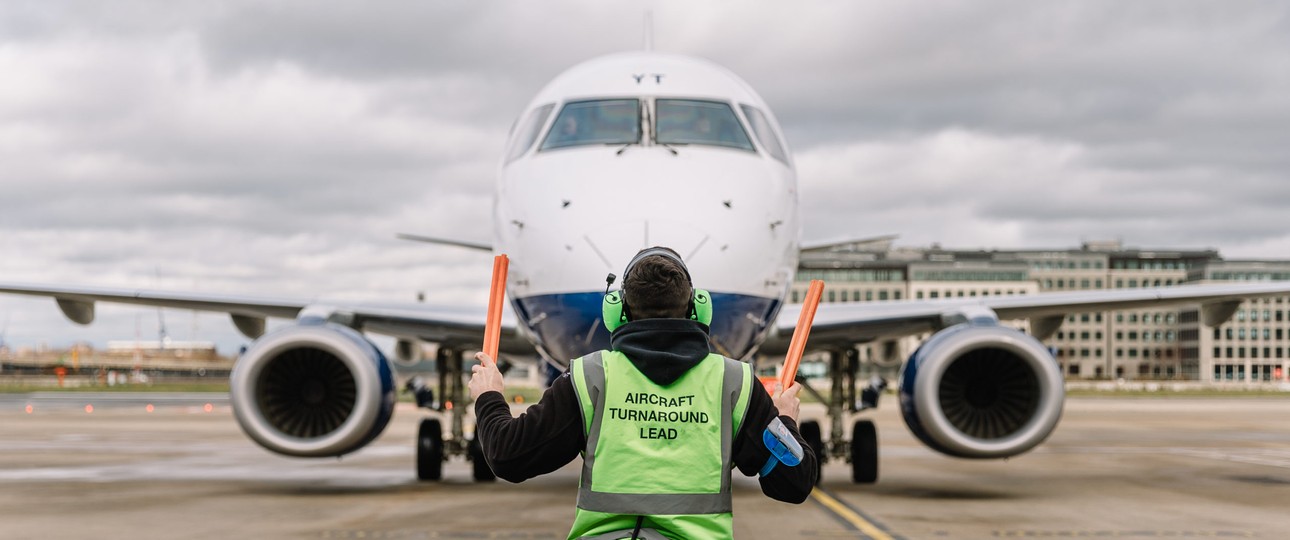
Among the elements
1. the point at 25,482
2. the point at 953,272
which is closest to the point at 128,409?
the point at 25,482

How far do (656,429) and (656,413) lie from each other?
A: 4 centimetres

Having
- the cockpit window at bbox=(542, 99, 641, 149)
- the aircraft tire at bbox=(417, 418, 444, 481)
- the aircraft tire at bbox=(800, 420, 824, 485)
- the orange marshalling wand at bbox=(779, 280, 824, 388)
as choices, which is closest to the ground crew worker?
the orange marshalling wand at bbox=(779, 280, 824, 388)

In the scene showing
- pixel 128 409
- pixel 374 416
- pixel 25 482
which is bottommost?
pixel 128 409

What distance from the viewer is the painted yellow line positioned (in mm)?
8500

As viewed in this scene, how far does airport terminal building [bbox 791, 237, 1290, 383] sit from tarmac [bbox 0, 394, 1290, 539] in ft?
381

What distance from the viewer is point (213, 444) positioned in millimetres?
19359

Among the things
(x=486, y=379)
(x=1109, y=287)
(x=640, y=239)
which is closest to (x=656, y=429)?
(x=486, y=379)

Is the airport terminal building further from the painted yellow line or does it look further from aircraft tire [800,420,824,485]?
the painted yellow line

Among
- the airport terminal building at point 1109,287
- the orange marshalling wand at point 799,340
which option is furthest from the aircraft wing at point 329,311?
the airport terminal building at point 1109,287

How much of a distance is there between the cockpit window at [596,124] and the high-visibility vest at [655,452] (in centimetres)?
584

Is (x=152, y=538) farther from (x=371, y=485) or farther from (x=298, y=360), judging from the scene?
(x=371, y=485)

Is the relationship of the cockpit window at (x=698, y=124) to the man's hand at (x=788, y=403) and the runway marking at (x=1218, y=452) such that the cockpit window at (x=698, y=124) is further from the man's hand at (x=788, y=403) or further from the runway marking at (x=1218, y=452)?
the runway marking at (x=1218, y=452)

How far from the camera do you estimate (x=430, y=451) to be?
12.7 meters

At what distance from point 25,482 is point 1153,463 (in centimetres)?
1259
